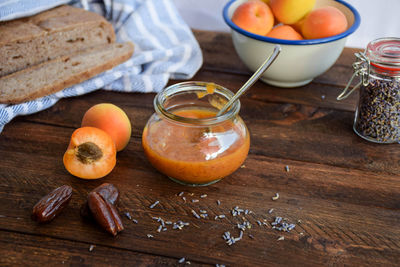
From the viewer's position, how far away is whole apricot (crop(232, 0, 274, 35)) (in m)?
1.53

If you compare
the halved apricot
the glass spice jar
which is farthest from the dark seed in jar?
the halved apricot

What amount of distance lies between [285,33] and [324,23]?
0.13m

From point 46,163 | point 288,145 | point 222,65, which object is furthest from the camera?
point 222,65

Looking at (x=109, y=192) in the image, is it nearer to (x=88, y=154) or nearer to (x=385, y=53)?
(x=88, y=154)

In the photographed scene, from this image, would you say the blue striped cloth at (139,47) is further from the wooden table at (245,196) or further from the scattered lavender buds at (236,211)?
the scattered lavender buds at (236,211)

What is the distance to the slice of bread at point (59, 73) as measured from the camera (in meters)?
1.52

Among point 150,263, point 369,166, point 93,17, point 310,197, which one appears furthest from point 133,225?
point 93,17

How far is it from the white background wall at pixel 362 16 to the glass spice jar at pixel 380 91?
3.05 ft

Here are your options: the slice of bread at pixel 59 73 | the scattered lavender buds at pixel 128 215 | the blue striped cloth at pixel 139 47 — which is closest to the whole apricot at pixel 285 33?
the blue striped cloth at pixel 139 47

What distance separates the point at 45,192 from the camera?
44.7 inches

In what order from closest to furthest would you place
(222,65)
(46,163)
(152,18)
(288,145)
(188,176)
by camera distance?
1. (188,176)
2. (46,163)
3. (288,145)
4. (222,65)
5. (152,18)

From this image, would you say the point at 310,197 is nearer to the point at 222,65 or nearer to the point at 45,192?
the point at 45,192

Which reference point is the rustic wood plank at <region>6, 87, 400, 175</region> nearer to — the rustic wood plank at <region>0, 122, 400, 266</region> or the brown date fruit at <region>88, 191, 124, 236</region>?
the rustic wood plank at <region>0, 122, 400, 266</region>

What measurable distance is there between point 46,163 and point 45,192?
0.13m
